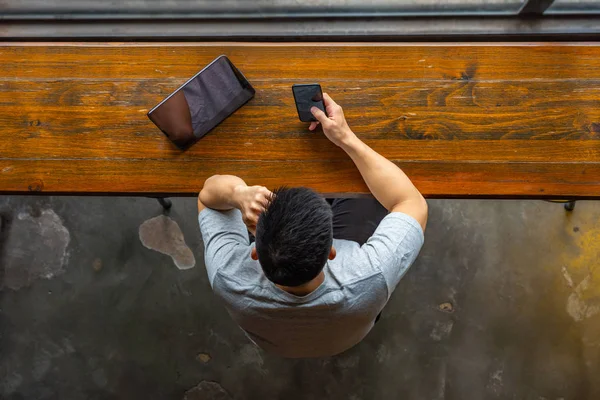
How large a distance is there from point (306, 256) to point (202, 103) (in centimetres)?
73

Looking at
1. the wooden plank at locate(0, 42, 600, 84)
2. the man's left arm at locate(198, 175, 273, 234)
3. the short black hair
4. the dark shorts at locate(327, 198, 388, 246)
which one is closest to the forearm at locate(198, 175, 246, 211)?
the man's left arm at locate(198, 175, 273, 234)

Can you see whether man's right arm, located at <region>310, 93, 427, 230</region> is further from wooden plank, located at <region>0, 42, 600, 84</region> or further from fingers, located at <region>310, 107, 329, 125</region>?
wooden plank, located at <region>0, 42, 600, 84</region>

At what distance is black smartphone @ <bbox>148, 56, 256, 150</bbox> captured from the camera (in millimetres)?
1505

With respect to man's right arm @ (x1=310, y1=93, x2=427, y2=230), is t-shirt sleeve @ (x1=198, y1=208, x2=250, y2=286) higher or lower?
lower

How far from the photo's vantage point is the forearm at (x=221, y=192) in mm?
1391

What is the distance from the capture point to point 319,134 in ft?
5.20

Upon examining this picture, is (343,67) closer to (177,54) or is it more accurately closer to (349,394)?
(177,54)

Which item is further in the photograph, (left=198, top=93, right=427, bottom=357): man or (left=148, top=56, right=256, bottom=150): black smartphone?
(left=148, top=56, right=256, bottom=150): black smartphone

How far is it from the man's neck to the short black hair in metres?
0.06

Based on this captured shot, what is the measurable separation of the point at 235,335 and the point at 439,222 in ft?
4.20

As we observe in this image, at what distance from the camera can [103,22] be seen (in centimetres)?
221

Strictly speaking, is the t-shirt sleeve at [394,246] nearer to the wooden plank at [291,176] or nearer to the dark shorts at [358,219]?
the wooden plank at [291,176]

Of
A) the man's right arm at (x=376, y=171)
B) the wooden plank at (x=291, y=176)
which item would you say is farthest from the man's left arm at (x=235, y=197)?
the man's right arm at (x=376, y=171)

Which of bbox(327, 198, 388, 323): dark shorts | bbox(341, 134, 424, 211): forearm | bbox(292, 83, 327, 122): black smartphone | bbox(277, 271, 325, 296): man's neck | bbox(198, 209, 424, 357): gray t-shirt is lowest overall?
bbox(327, 198, 388, 323): dark shorts
